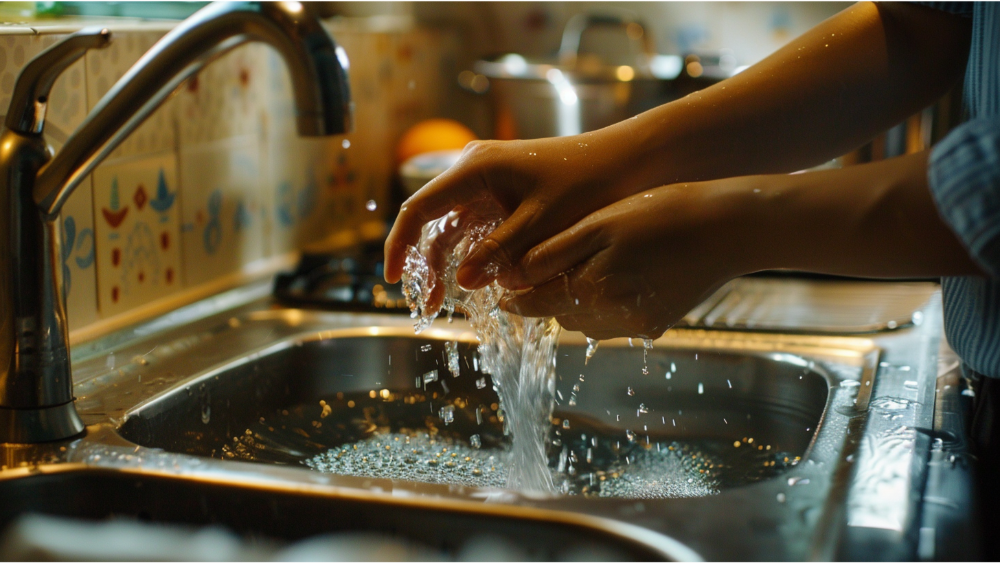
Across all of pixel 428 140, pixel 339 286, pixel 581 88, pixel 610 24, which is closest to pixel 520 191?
pixel 339 286

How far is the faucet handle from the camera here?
0.54m

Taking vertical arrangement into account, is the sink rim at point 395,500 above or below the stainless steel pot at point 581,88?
below

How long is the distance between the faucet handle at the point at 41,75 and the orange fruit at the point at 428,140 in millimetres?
811

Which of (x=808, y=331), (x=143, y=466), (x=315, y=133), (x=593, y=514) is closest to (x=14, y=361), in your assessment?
(x=143, y=466)

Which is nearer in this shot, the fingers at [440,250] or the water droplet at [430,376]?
the fingers at [440,250]

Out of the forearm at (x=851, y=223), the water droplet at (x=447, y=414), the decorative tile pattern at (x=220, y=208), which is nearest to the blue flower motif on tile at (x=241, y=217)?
the decorative tile pattern at (x=220, y=208)

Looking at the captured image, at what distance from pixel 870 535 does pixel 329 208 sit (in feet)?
2.97

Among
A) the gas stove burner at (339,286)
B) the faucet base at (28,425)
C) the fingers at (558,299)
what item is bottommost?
the faucet base at (28,425)

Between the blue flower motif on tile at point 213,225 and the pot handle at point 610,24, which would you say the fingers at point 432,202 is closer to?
the blue flower motif on tile at point 213,225

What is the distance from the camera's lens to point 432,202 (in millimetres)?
642

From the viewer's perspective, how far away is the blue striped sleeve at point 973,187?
436 millimetres

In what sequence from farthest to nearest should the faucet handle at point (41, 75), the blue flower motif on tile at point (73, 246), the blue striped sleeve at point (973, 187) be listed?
the blue flower motif on tile at point (73, 246)
the faucet handle at point (41, 75)
the blue striped sleeve at point (973, 187)

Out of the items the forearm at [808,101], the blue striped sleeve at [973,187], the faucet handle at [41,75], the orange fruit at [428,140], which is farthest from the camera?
the orange fruit at [428,140]

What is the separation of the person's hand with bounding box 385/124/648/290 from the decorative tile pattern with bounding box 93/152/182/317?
32cm
